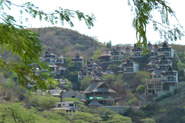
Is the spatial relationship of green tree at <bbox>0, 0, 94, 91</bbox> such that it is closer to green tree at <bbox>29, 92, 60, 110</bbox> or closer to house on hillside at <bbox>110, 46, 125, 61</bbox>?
green tree at <bbox>29, 92, 60, 110</bbox>

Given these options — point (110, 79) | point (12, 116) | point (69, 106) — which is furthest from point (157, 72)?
point (12, 116)

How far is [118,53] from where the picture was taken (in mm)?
66250

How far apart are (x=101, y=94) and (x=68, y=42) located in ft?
144

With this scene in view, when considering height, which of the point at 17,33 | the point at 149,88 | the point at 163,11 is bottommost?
the point at 149,88

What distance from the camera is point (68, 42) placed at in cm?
9475

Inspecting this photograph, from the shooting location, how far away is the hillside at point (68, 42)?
8779 cm

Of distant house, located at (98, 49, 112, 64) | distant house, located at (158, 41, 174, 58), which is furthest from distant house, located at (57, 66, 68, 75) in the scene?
distant house, located at (158, 41, 174, 58)

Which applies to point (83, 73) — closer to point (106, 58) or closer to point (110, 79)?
point (106, 58)

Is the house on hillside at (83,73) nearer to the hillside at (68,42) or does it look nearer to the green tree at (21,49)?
the hillside at (68,42)

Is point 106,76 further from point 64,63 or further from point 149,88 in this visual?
point 64,63

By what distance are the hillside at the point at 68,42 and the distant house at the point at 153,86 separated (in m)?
34.5

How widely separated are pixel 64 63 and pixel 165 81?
27095 millimetres

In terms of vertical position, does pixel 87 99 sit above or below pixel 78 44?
below

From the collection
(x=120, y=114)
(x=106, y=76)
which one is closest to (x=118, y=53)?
(x=106, y=76)
